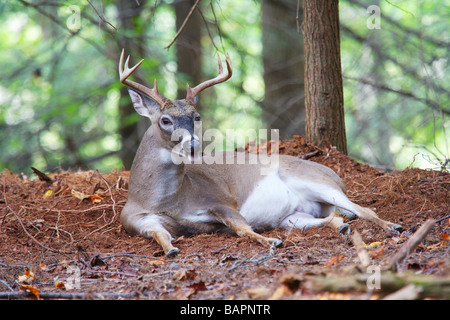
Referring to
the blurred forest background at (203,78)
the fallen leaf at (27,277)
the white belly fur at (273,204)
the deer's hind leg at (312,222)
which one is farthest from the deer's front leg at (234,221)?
the blurred forest background at (203,78)

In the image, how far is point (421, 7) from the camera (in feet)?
35.0

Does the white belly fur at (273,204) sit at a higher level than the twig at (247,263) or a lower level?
higher

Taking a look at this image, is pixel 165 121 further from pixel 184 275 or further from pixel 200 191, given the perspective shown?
pixel 184 275

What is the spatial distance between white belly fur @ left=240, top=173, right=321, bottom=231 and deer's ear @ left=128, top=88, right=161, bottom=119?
1430mm

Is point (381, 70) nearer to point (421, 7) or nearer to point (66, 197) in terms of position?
point (421, 7)

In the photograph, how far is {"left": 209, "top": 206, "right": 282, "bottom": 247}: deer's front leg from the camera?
16.0 feet

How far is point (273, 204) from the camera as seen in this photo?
5879mm

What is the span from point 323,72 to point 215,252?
11.3 ft

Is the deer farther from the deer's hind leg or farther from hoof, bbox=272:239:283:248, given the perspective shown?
hoof, bbox=272:239:283:248

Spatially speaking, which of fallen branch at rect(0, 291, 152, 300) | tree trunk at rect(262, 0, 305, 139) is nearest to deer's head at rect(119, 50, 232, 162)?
fallen branch at rect(0, 291, 152, 300)

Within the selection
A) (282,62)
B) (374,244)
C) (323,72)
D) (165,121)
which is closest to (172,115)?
(165,121)

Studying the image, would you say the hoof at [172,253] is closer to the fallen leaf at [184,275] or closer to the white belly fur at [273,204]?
the fallen leaf at [184,275]

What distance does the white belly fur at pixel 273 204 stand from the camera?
228 inches

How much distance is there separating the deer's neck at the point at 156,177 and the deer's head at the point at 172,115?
0.44 ft
